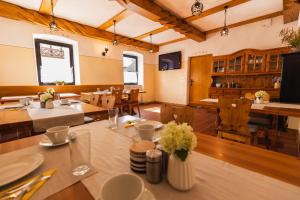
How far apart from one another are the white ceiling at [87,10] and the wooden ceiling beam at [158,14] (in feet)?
1.93

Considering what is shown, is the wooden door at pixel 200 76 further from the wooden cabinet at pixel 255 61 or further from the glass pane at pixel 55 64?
the glass pane at pixel 55 64

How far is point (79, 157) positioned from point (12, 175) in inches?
9.8

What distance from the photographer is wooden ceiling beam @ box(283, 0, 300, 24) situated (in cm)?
308

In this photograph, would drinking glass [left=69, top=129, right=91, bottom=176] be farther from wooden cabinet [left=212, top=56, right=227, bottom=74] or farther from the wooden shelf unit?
wooden cabinet [left=212, top=56, right=227, bottom=74]

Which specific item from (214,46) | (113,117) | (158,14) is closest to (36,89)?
(158,14)

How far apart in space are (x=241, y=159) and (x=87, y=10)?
448 cm

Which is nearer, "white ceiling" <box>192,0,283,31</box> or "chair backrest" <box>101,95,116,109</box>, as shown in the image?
"chair backrest" <box>101,95,116,109</box>

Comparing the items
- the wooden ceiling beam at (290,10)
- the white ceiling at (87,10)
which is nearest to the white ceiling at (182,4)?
the white ceiling at (87,10)

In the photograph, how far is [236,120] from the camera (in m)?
1.92

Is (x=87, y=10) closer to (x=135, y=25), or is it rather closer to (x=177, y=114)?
(x=135, y=25)

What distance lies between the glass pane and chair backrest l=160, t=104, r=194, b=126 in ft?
15.5

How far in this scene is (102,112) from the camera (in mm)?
1781

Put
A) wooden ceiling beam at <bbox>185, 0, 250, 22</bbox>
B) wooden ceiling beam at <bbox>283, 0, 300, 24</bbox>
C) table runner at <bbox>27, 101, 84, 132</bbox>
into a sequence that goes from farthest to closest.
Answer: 1. wooden ceiling beam at <bbox>185, 0, 250, 22</bbox>
2. wooden ceiling beam at <bbox>283, 0, 300, 24</bbox>
3. table runner at <bbox>27, 101, 84, 132</bbox>

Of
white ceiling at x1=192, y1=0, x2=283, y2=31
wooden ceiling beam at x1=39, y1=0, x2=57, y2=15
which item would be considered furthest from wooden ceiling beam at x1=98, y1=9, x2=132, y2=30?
white ceiling at x1=192, y1=0, x2=283, y2=31
